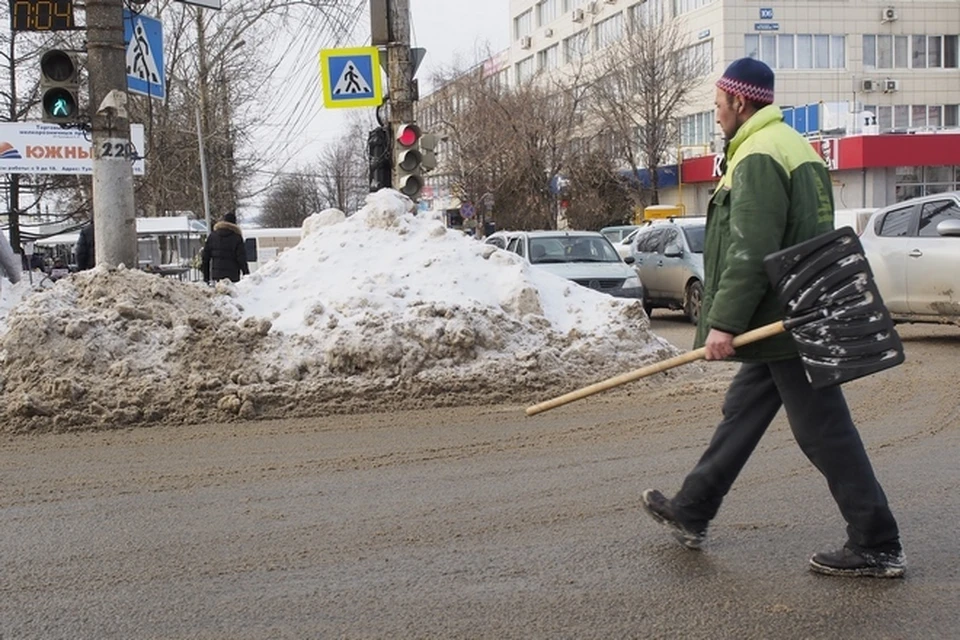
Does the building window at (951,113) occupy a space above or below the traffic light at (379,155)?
above

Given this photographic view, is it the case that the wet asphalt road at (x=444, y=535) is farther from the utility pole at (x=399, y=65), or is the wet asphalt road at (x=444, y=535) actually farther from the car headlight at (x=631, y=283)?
the car headlight at (x=631, y=283)

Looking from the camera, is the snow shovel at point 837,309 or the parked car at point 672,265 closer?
the snow shovel at point 837,309

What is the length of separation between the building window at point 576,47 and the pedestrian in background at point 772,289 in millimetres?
59807

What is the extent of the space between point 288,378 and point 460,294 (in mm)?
1831

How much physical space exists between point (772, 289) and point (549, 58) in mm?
69633

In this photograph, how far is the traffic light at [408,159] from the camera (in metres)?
13.9

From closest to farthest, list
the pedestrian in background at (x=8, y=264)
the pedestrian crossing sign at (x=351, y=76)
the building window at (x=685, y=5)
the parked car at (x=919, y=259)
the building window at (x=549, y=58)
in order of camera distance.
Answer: the pedestrian in background at (x=8, y=264) < the parked car at (x=919, y=259) < the pedestrian crossing sign at (x=351, y=76) < the building window at (x=685, y=5) < the building window at (x=549, y=58)

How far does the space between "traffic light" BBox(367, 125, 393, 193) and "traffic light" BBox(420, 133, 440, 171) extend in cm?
47

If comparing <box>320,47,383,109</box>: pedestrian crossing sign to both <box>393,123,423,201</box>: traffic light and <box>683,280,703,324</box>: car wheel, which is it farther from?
<box>683,280,703,324</box>: car wheel

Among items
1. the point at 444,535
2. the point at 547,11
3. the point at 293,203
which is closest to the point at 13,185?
the point at 444,535

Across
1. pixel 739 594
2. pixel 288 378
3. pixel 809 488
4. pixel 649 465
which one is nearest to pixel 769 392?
pixel 739 594

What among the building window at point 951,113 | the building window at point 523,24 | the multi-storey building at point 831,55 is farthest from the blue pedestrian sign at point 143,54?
the building window at point 523,24

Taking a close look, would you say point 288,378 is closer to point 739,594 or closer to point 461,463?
point 461,463

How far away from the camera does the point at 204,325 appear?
9.15 m
